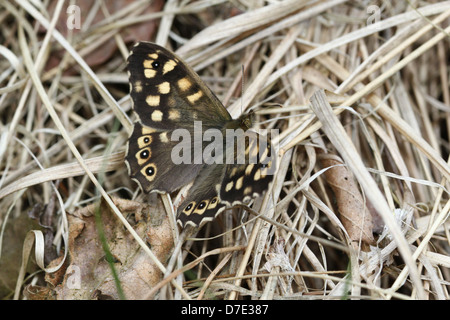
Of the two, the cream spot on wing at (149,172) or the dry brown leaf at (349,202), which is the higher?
the cream spot on wing at (149,172)

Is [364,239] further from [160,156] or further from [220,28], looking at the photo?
[220,28]

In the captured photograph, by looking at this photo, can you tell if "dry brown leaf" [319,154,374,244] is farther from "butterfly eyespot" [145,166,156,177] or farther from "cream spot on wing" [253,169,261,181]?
"butterfly eyespot" [145,166,156,177]

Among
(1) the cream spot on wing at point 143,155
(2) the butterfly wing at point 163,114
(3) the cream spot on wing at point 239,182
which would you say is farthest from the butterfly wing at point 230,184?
(1) the cream spot on wing at point 143,155

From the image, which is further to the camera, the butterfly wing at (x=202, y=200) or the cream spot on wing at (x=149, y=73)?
the cream spot on wing at (x=149, y=73)

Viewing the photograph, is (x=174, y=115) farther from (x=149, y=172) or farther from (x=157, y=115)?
(x=149, y=172)

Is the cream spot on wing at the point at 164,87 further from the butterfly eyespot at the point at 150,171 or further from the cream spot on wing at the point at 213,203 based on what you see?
the cream spot on wing at the point at 213,203
